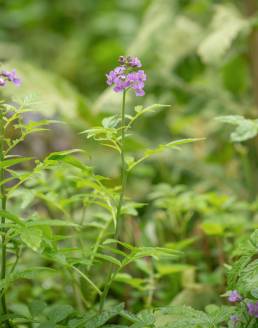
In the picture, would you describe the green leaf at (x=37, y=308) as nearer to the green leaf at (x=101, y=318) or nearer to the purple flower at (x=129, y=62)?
the green leaf at (x=101, y=318)

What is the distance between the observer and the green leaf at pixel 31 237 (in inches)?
30.3

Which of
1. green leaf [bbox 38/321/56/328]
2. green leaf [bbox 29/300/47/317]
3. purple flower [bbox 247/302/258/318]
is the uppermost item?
green leaf [bbox 29/300/47/317]

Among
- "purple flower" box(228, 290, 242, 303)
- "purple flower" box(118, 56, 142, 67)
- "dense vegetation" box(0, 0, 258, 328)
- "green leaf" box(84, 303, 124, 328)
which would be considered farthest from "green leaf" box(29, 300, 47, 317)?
"purple flower" box(118, 56, 142, 67)

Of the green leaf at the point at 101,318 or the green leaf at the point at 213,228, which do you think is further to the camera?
the green leaf at the point at 213,228

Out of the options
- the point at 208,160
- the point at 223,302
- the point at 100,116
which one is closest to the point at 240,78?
the point at 208,160

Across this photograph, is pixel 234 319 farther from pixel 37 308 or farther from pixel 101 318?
pixel 37 308

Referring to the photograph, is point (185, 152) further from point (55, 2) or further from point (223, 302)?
point (55, 2)

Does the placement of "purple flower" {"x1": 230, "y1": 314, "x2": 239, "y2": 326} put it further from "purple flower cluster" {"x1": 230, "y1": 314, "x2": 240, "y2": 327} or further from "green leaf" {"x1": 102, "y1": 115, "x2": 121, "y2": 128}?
"green leaf" {"x1": 102, "y1": 115, "x2": 121, "y2": 128}

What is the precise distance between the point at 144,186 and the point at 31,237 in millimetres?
1459

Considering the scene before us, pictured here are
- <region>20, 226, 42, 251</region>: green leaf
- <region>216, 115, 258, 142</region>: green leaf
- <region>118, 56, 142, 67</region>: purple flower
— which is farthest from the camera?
<region>216, 115, 258, 142</region>: green leaf

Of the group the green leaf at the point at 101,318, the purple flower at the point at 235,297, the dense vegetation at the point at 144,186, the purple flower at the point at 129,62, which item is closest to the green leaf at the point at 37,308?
the dense vegetation at the point at 144,186

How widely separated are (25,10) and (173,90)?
91.4 inches

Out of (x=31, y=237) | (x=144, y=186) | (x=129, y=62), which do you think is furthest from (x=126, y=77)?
(x=144, y=186)

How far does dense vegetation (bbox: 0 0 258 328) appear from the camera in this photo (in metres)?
0.88
